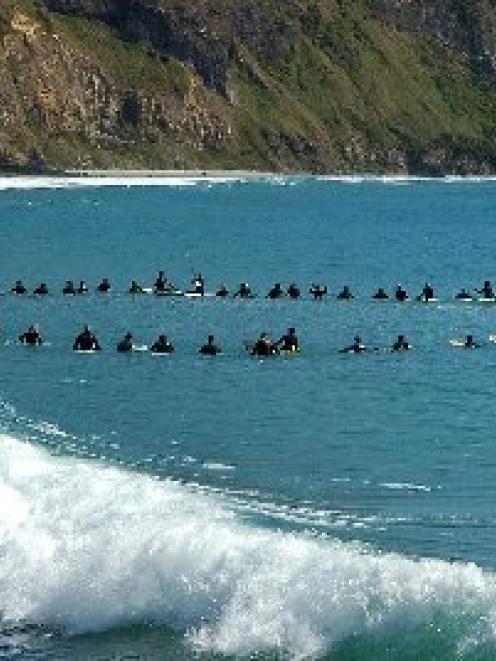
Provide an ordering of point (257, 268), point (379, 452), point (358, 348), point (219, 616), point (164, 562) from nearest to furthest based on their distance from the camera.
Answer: point (219, 616), point (164, 562), point (379, 452), point (358, 348), point (257, 268)

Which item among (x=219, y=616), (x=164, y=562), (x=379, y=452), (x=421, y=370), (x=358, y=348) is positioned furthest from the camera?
(x=358, y=348)

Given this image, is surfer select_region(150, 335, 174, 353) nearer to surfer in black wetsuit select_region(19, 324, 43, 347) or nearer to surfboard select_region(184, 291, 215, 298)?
surfer in black wetsuit select_region(19, 324, 43, 347)

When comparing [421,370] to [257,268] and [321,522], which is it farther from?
[257,268]

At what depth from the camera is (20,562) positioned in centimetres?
3941

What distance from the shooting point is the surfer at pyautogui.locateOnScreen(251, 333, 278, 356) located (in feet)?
285

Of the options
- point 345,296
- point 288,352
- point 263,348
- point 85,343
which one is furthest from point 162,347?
point 345,296

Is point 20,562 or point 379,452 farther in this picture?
point 379,452

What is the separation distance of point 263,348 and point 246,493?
123 ft

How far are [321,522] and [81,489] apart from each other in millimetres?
5845

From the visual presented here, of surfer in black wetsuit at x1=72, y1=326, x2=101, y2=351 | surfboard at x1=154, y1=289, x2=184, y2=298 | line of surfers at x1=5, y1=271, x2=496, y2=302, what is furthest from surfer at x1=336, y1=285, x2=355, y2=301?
surfer in black wetsuit at x1=72, y1=326, x2=101, y2=351

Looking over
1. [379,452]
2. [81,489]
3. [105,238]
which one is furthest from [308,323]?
[105,238]

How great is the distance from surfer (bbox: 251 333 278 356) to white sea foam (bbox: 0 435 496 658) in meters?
42.9

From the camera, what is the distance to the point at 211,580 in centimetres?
3753

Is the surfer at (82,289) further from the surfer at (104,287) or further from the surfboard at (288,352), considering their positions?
the surfboard at (288,352)
